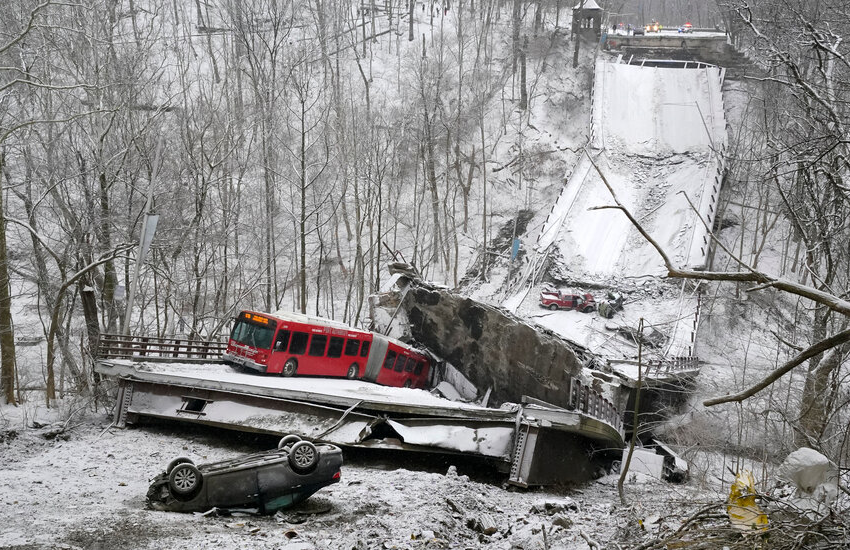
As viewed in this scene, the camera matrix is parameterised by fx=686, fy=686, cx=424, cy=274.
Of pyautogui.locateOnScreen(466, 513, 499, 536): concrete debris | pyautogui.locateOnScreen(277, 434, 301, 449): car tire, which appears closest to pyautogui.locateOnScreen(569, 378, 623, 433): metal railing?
pyautogui.locateOnScreen(466, 513, 499, 536): concrete debris

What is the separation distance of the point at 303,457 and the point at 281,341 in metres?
8.39

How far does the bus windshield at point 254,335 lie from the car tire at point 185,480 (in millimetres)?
8078

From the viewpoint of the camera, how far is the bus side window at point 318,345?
1777cm

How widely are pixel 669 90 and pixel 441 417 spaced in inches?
1655

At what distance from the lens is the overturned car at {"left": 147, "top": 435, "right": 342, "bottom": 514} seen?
8.71m

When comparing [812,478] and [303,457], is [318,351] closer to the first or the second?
[303,457]

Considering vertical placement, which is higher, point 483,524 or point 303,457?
point 303,457

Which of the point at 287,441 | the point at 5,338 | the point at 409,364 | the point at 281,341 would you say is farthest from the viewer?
the point at 409,364

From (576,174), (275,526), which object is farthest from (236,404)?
(576,174)

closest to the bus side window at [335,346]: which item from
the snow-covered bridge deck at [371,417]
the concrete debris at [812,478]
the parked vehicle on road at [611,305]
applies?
the snow-covered bridge deck at [371,417]

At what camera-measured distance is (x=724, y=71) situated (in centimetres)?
4859

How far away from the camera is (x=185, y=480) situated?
28.6ft

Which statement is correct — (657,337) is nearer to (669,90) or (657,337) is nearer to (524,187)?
(524,187)

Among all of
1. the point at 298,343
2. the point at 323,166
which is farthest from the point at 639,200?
the point at 298,343
